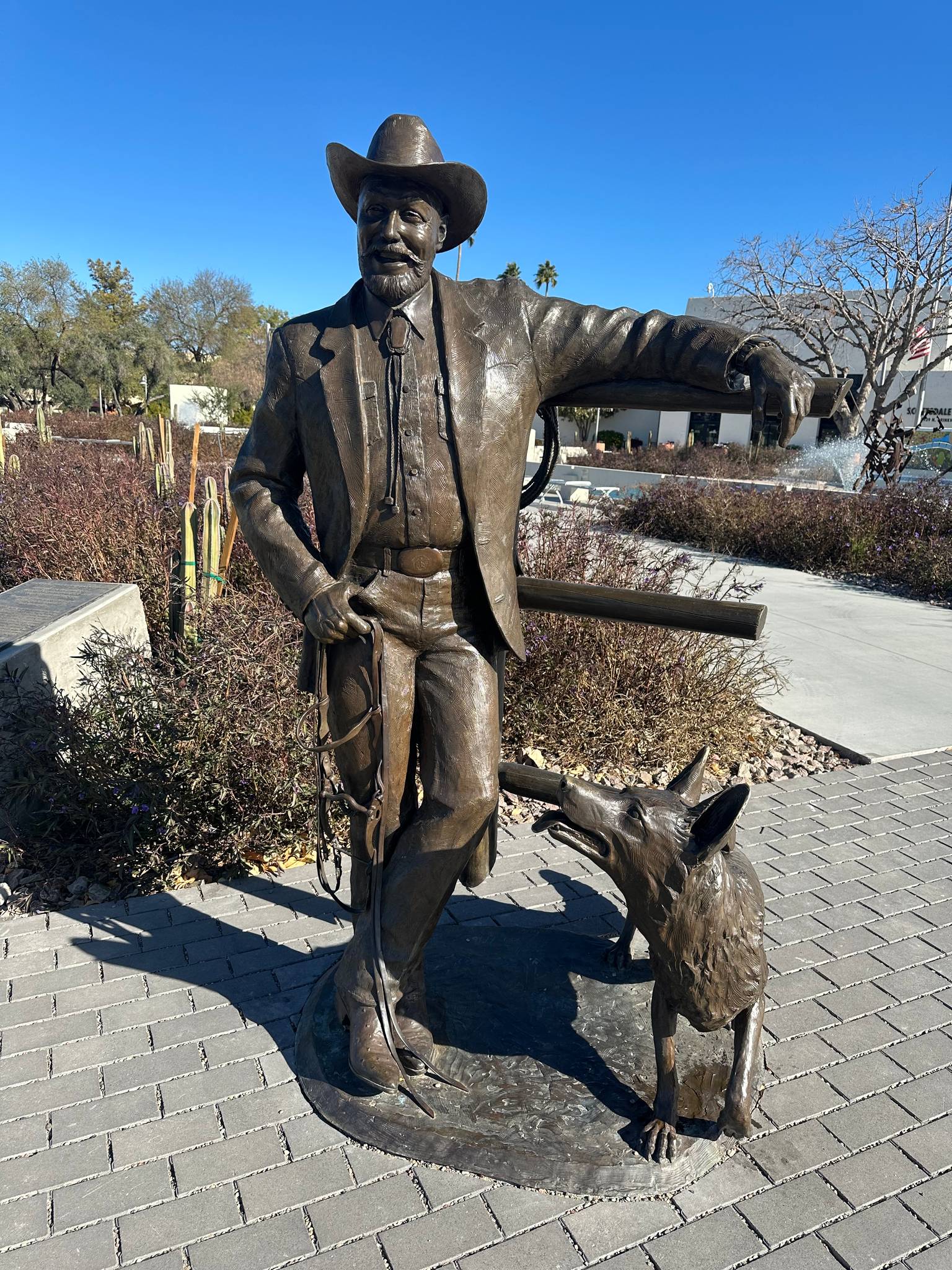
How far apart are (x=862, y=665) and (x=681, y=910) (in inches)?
224

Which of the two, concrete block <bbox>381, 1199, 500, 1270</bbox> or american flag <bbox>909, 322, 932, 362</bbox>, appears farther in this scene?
american flag <bbox>909, 322, 932, 362</bbox>

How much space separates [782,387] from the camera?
81.8 inches

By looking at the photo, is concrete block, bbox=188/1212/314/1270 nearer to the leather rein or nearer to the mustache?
the leather rein

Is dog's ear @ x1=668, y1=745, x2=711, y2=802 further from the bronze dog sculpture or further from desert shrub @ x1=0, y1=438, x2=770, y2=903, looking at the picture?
desert shrub @ x1=0, y1=438, x2=770, y2=903

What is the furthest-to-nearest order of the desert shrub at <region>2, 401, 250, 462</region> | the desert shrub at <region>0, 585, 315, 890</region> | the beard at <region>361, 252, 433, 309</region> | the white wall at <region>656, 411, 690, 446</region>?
the white wall at <region>656, 411, 690, 446</region> < the desert shrub at <region>2, 401, 250, 462</region> < the desert shrub at <region>0, 585, 315, 890</region> < the beard at <region>361, 252, 433, 309</region>

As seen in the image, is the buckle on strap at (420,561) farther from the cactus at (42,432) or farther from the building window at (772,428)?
the cactus at (42,432)

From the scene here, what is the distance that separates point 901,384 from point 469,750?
120 ft

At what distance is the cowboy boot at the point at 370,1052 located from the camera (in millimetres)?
2238

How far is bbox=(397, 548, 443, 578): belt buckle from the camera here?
7.38 feet

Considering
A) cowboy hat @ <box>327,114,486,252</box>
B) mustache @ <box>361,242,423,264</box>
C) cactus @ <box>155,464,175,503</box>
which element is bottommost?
cactus @ <box>155,464,175,503</box>

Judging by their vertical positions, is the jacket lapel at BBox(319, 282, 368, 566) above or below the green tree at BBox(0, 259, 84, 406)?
below

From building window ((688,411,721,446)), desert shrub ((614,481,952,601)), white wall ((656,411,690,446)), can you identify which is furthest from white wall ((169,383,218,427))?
desert shrub ((614,481,952,601))

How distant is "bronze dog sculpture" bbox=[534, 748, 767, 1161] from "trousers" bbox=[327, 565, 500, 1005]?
1.01 feet

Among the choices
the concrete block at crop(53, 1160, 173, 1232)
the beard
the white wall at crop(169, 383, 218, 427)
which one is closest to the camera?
the concrete block at crop(53, 1160, 173, 1232)
